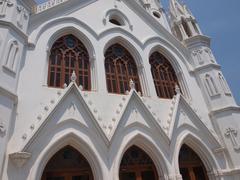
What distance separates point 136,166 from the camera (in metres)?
8.03

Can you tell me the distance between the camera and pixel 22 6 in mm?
8461

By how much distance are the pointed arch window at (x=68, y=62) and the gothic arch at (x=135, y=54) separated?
1299 mm

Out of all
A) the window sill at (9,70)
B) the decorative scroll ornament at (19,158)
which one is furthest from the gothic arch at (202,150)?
the window sill at (9,70)

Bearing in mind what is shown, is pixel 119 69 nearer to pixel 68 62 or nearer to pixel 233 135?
pixel 68 62

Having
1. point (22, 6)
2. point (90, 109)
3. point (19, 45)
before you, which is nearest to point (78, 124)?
point (90, 109)

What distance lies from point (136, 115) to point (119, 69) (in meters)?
2.87

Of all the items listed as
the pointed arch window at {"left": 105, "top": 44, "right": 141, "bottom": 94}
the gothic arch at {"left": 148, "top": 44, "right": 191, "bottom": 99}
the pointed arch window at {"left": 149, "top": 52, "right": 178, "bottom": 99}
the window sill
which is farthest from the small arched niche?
the window sill

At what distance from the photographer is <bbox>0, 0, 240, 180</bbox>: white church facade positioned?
6.77 m

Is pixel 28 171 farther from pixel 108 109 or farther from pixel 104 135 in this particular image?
pixel 108 109

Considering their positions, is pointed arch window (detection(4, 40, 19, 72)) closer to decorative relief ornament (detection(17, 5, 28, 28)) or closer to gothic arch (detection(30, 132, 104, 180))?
decorative relief ornament (detection(17, 5, 28, 28))

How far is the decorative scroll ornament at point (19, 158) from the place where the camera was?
5.88 m

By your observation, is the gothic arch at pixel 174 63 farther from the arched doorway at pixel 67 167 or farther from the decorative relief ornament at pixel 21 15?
the arched doorway at pixel 67 167

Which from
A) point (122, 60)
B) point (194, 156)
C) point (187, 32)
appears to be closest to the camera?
point (194, 156)

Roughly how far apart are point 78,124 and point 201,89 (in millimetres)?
7600
